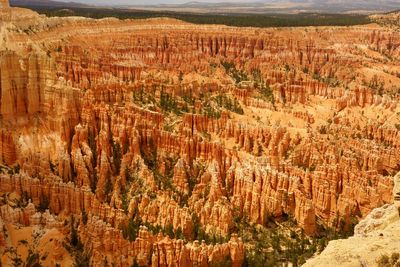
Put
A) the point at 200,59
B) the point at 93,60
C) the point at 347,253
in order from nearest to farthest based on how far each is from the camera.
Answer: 1. the point at 347,253
2. the point at 93,60
3. the point at 200,59

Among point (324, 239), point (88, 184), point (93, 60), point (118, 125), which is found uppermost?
point (93, 60)

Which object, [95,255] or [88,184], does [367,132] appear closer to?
[88,184]

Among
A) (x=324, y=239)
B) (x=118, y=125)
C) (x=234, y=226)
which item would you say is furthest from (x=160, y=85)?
(x=324, y=239)

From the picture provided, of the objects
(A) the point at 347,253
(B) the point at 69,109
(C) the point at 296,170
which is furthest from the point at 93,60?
(A) the point at 347,253

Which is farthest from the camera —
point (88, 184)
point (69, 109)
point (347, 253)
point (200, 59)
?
point (200, 59)

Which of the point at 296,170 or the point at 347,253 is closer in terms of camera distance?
the point at 347,253

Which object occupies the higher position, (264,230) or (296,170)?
(296,170)
